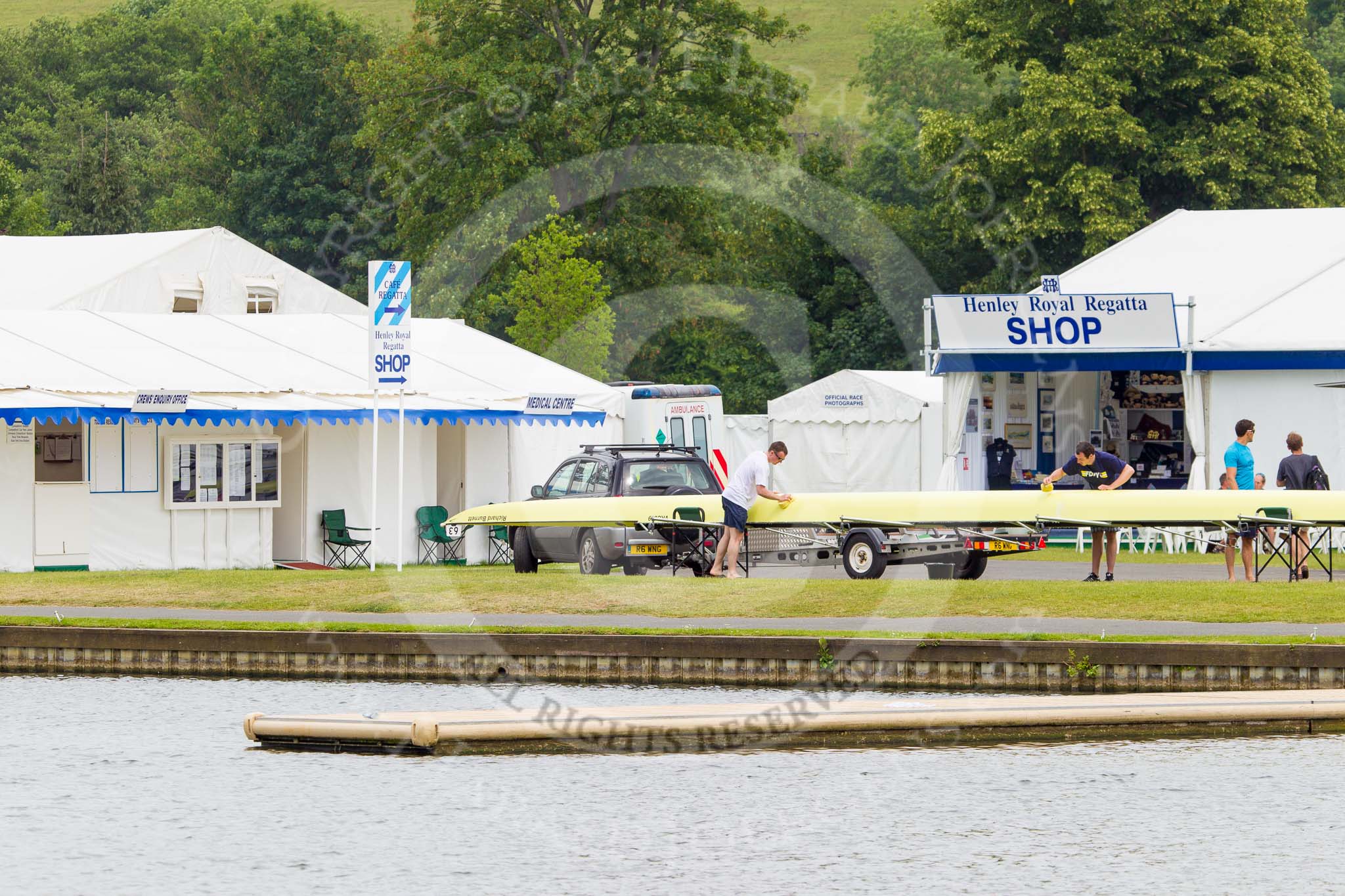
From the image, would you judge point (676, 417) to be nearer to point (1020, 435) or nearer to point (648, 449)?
point (1020, 435)

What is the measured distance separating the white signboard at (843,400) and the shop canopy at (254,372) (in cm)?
926

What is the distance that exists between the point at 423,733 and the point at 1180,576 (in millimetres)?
11390

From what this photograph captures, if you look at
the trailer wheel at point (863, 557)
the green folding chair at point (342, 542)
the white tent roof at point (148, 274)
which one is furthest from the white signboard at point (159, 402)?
the trailer wheel at point (863, 557)

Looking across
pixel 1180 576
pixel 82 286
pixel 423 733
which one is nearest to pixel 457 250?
pixel 82 286

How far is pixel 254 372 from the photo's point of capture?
27938 mm

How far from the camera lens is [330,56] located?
73562mm

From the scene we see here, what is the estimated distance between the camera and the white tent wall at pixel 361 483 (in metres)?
28.4

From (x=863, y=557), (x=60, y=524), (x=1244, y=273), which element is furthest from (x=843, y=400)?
(x=60, y=524)

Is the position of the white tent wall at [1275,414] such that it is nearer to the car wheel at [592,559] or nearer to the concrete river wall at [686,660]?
the car wheel at [592,559]

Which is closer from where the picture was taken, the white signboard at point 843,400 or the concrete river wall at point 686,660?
the concrete river wall at point 686,660

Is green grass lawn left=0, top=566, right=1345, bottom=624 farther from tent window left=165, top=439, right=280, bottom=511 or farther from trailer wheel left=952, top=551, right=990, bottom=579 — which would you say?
tent window left=165, top=439, right=280, bottom=511

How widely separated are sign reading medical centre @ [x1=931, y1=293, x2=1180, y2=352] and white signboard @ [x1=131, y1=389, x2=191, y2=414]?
10.8m

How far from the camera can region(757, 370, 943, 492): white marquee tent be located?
39500 mm

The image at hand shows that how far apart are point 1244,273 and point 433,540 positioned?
12.9m
